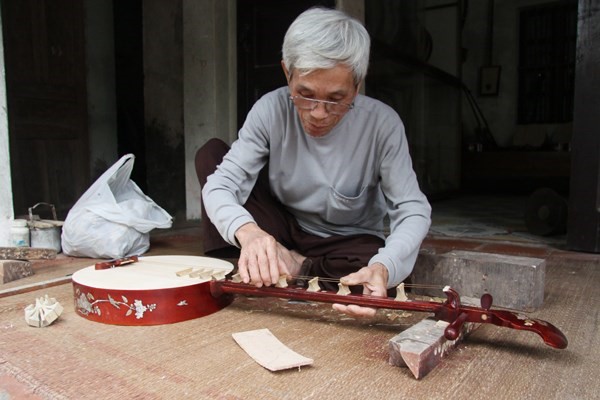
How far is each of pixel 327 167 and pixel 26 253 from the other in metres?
1.64

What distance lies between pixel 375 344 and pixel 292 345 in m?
0.22

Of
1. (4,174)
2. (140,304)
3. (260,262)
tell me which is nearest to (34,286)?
(140,304)

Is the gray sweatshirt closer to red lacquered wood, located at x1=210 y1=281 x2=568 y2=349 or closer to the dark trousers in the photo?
the dark trousers

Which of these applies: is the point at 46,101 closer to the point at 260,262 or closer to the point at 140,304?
the point at 140,304

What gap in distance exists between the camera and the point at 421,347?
44.6 inches

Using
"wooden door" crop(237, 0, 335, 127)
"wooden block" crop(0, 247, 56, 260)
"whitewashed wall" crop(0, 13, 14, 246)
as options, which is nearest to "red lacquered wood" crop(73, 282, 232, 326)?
"wooden block" crop(0, 247, 56, 260)

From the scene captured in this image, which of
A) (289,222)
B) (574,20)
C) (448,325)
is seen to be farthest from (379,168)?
(574,20)

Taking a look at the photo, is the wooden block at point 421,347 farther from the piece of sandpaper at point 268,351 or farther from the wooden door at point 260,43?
the wooden door at point 260,43

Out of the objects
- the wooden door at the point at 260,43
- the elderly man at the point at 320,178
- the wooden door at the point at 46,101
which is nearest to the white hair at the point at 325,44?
the elderly man at the point at 320,178

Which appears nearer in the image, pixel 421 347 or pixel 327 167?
pixel 421 347

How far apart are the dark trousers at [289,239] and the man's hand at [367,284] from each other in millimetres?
400

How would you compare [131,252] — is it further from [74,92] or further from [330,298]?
[74,92]

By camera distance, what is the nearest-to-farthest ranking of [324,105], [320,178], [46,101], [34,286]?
[324,105] < [320,178] < [34,286] < [46,101]

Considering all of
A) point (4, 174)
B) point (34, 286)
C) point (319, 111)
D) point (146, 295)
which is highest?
point (319, 111)
